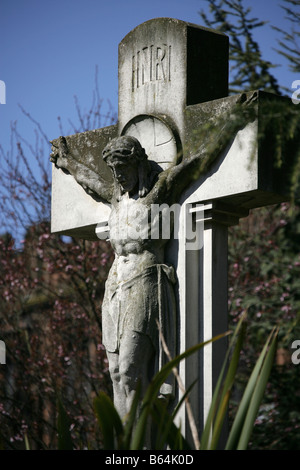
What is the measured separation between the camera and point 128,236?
6887mm

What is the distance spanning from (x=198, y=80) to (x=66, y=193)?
1529mm

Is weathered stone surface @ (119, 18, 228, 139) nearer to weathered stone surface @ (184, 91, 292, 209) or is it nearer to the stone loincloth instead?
weathered stone surface @ (184, 91, 292, 209)

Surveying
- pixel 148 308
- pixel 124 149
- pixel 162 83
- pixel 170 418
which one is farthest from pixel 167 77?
pixel 170 418

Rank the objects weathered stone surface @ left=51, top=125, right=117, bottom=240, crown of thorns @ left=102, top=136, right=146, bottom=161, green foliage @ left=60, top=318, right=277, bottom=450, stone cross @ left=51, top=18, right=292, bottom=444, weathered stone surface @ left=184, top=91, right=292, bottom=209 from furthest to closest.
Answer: weathered stone surface @ left=51, top=125, right=117, bottom=240 → crown of thorns @ left=102, top=136, right=146, bottom=161 → stone cross @ left=51, top=18, right=292, bottom=444 → weathered stone surface @ left=184, top=91, right=292, bottom=209 → green foliage @ left=60, top=318, right=277, bottom=450

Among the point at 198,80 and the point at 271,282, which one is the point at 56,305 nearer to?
the point at 271,282

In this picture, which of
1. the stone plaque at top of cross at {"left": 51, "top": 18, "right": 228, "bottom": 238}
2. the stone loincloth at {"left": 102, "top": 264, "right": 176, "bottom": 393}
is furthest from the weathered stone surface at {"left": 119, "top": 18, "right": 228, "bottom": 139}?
the stone loincloth at {"left": 102, "top": 264, "right": 176, "bottom": 393}

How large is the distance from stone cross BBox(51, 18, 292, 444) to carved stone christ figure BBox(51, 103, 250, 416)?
87 millimetres

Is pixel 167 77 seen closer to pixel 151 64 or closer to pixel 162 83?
pixel 162 83

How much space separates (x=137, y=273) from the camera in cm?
676

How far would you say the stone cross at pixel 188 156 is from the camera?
6.55m

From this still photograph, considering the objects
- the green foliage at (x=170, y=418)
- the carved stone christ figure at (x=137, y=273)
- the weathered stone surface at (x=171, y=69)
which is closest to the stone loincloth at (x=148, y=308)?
the carved stone christ figure at (x=137, y=273)

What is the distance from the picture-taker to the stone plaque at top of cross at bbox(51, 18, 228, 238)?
279 inches

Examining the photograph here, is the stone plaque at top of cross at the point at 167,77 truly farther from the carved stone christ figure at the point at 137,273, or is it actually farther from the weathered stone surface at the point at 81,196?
the weathered stone surface at the point at 81,196

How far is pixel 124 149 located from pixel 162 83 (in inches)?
24.8
